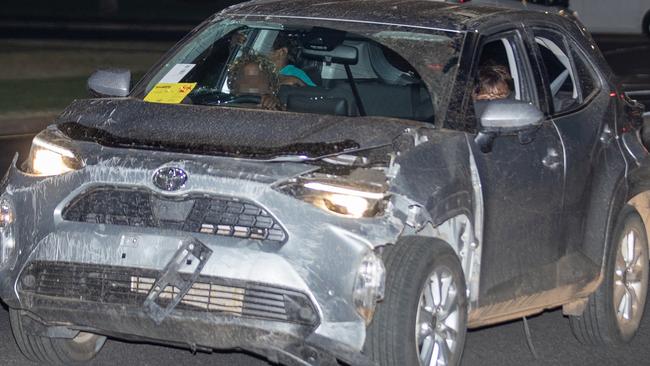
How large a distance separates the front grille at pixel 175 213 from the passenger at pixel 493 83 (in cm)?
207

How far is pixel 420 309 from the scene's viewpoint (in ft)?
20.2

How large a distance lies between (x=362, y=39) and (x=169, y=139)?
1.49 metres

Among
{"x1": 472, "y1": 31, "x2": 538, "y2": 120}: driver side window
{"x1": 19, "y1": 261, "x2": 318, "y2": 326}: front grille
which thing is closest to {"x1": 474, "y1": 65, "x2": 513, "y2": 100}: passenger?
{"x1": 472, "y1": 31, "x2": 538, "y2": 120}: driver side window

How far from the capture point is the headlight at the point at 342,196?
5.89 m

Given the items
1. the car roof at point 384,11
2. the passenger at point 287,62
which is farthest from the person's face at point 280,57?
the car roof at point 384,11

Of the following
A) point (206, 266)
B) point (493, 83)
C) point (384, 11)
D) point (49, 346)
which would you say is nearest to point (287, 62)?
point (384, 11)

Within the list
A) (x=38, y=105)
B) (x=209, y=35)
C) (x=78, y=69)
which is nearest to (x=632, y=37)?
(x=78, y=69)

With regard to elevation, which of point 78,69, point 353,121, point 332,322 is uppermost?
point 353,121

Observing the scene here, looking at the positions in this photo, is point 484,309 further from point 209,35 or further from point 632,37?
point 632,37

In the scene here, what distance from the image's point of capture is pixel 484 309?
6.82 meters

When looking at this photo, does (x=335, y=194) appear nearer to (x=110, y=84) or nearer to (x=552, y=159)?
(x=552, y=159)

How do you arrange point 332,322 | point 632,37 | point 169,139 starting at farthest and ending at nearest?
point 632,37 → point 169,139 → point 332,322

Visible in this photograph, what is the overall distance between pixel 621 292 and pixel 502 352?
800 mm

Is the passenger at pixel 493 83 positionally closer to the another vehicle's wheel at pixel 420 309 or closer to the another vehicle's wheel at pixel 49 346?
the another vehicle's wheel at pixel 420 309
